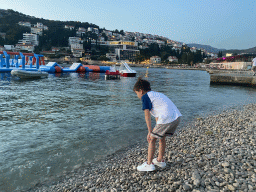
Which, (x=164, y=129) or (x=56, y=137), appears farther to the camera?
(x=56, y=137)

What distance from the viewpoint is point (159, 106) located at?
3645 mm

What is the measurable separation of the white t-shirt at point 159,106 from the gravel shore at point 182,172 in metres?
1.20

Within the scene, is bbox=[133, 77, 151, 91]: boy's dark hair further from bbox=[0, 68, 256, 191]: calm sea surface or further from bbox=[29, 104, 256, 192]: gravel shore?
bbox=[0, 68, 256, 191]: calm sea surface

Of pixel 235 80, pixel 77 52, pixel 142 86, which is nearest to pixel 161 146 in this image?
pixel 142 86

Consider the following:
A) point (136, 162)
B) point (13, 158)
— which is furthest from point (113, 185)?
point (13, 158)

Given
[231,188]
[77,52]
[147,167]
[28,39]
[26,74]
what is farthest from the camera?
[28,39]

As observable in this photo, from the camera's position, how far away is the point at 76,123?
8930 millimetres

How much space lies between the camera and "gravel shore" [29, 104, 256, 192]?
11.4 ft

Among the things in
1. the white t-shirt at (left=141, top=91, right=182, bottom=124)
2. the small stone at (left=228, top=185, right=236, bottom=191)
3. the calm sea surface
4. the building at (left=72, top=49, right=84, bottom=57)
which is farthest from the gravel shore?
the building at (left=72, top=49, right=84, bottom=57)

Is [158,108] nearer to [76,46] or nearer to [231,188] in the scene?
[231,188]

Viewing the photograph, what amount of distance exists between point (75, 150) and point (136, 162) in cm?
223

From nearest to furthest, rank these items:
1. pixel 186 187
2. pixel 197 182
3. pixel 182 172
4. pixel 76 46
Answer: pixel 186 187 → pixel 197 182 → pixel 182 172 → pixel 76 46

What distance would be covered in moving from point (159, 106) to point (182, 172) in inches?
60.1

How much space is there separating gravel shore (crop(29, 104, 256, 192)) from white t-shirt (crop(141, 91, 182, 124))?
1.20m
